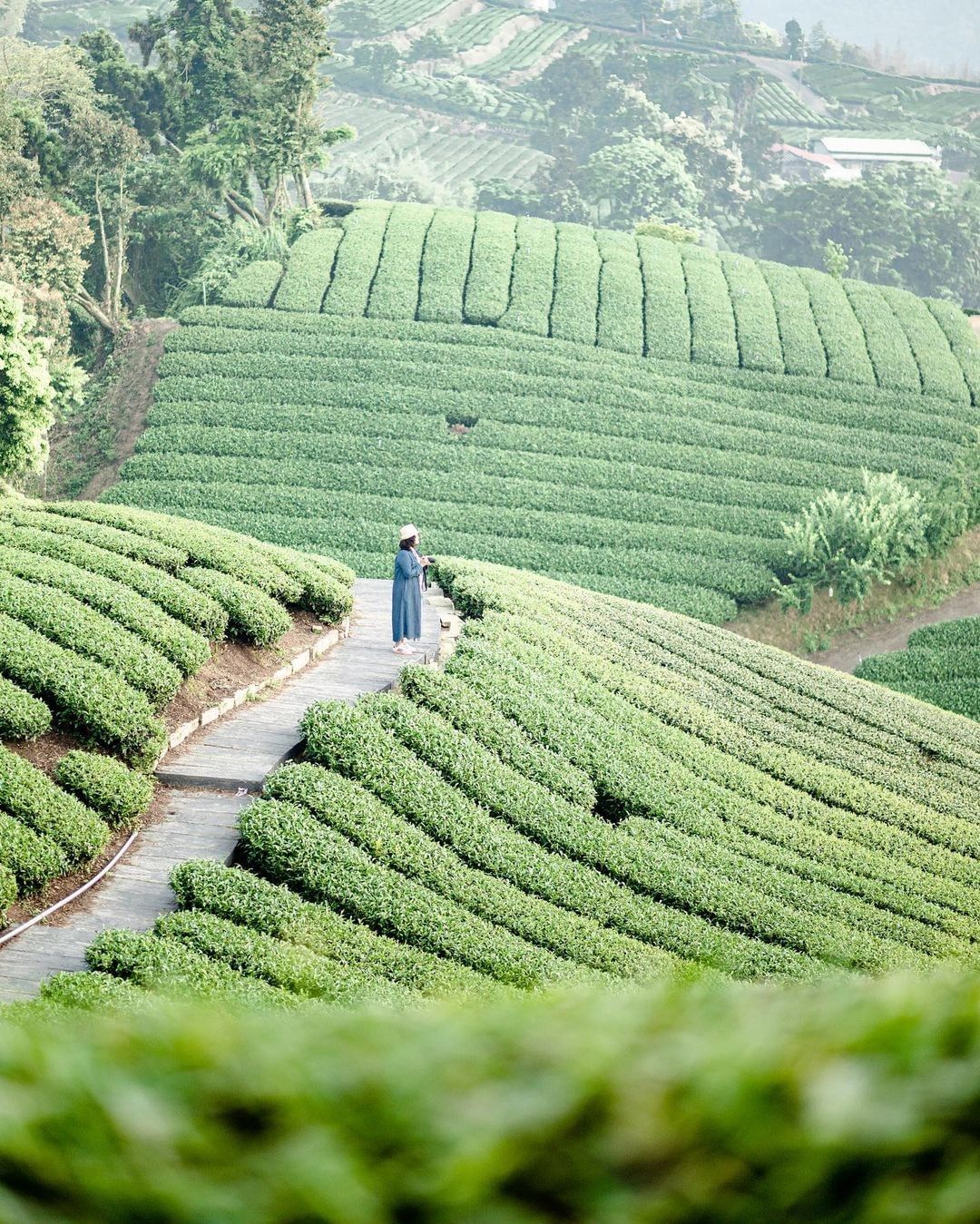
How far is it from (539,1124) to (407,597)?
1129cm

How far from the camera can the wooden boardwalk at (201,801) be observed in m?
7.84

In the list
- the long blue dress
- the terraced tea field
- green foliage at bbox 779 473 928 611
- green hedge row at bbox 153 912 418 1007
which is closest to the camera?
green hedge row at bbox 153 912 418 1007

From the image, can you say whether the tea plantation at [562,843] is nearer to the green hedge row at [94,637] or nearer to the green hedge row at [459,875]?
the green hedge row at [459,875]

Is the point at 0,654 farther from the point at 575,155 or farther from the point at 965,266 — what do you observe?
the point at 575,155

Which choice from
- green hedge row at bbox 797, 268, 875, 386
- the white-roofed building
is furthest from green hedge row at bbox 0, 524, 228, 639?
the white-roofed building

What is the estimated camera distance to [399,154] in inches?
3164

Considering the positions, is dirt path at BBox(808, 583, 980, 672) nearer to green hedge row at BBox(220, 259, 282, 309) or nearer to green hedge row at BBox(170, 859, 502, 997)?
green hedge row at BBox(220, 259, 282, 309)

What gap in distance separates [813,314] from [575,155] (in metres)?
46.9

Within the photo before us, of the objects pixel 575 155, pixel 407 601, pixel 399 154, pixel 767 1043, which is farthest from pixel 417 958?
pixel 399 154

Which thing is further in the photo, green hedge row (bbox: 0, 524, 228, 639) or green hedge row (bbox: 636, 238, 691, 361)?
green hedge row (bbox: 636, 238, 691, 361)

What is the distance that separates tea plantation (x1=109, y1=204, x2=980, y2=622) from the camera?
81.2 ft

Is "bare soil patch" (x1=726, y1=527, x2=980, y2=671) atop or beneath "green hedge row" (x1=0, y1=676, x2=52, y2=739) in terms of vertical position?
beneath

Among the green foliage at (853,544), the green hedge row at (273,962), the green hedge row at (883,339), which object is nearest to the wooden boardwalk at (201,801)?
the green hedge row at (273,962)

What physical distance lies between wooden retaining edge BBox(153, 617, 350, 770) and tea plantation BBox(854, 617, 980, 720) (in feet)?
36.3
